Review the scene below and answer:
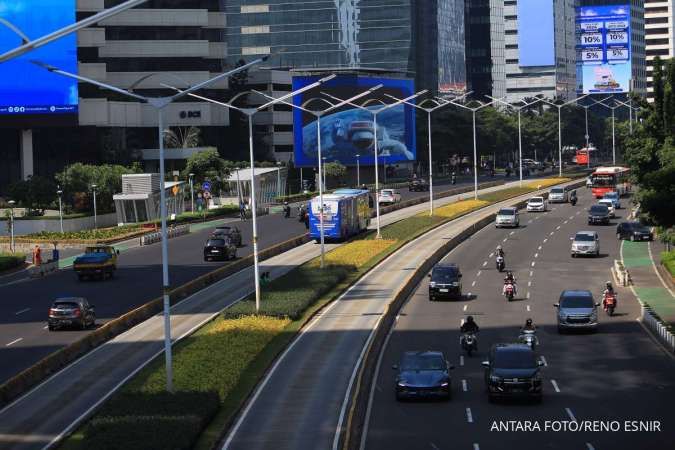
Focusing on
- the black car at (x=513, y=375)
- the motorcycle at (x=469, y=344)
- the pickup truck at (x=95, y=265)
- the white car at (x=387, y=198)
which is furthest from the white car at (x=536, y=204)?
the black car at (x=513, y=375)

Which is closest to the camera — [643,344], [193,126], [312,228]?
[643,344]

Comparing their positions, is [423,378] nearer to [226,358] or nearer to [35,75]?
[226,358]

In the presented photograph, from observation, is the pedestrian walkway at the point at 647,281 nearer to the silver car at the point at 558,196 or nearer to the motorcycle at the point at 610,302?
the motorcycle at the point at 610,302

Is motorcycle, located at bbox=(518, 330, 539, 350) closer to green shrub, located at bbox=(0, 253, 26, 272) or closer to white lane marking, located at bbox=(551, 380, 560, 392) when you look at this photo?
white lane marking, located at bbox=(551, 380, 560, 392)

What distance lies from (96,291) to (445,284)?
752 inches

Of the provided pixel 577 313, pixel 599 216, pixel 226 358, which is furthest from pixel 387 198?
pixel 226 358

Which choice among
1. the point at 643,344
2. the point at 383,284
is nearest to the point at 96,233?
the point at 383,284

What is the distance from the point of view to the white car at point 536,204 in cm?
11444

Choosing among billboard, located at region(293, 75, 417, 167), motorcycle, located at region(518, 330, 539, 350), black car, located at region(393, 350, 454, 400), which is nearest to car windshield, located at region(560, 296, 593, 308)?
motorcycle, located at region(518, 330, 539, 350)

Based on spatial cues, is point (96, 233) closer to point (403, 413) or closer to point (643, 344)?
point (643, 344)

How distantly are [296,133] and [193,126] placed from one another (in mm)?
14837

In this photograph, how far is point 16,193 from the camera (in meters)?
113

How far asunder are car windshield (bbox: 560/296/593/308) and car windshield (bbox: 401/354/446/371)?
15.1 metres

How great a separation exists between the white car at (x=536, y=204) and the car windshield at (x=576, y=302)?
196 ft
